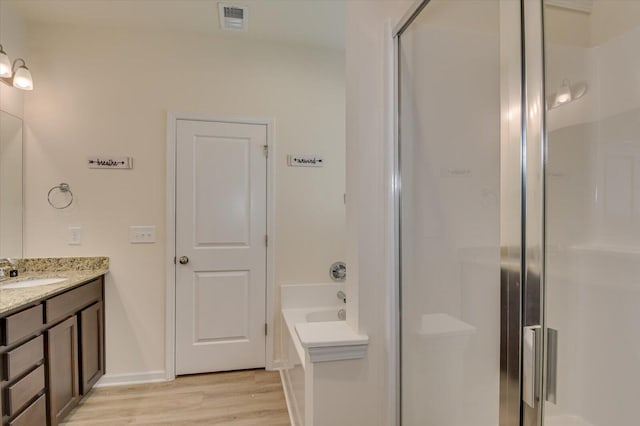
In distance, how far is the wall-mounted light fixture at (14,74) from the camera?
6.99ft

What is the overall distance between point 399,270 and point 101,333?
7.67 feet

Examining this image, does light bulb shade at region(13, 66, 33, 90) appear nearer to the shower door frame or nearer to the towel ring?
the towel ring

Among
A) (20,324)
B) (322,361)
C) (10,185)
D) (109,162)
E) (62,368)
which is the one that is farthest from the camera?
(109,162)

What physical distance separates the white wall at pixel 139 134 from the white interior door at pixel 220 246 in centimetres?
15

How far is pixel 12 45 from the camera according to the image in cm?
232

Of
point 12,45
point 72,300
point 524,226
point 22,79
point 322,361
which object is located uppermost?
point 12,45

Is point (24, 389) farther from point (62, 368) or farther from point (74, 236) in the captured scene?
point (74, 236)

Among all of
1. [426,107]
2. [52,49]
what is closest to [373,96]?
[426,107]

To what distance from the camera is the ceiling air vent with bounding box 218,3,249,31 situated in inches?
91.7

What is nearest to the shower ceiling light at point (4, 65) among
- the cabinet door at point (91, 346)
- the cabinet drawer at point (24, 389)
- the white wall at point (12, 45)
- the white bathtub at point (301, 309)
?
the white wall at point (12, 45)

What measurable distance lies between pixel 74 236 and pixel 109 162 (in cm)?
62

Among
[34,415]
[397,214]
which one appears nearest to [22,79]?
[34,415]

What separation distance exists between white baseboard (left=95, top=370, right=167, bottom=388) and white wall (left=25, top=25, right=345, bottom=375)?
0.11 ft

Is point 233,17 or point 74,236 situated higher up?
point 233,17
